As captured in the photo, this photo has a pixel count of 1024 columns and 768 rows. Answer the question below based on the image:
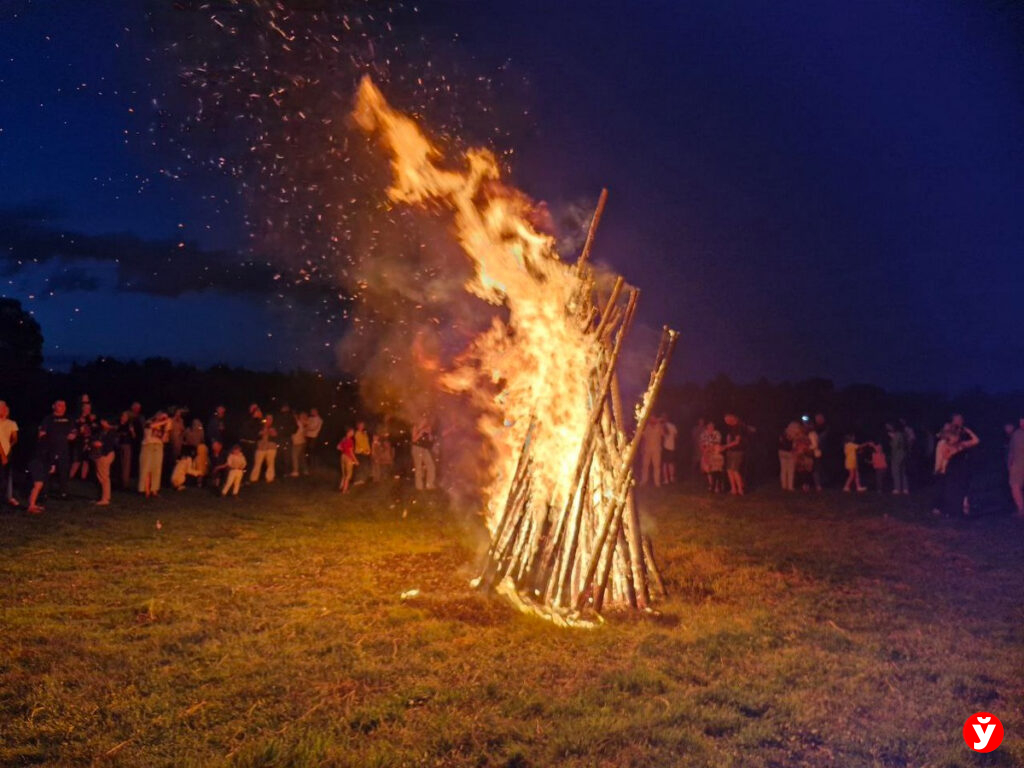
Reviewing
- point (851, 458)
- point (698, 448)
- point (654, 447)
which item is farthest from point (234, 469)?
point (851, 458)

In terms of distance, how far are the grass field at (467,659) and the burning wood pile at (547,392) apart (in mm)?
533

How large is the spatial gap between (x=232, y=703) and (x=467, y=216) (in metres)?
5.21

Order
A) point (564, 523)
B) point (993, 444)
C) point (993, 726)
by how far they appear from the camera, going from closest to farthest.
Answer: point (993, 726)
point (564, 523)
point (993, 444)

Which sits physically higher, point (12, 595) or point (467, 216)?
point (467, 216)

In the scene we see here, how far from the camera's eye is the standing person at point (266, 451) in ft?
53.2

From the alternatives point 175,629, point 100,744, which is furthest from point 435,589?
point 100,744

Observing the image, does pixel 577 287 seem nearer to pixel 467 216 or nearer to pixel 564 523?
pixel 467 216

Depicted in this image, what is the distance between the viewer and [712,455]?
1622cm

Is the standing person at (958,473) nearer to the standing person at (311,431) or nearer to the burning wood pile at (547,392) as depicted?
the burning wood pile at (547,392)

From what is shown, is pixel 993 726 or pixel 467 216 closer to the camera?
pixel 993 726

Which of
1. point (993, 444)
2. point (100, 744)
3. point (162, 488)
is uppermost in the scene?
point (993, 444)

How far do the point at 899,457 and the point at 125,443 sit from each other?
53.1 ft

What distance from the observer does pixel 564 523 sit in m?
7.01

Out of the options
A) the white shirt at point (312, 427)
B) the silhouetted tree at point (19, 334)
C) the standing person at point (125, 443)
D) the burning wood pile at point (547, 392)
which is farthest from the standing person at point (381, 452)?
the silhouetted tree at point (19, 334)
